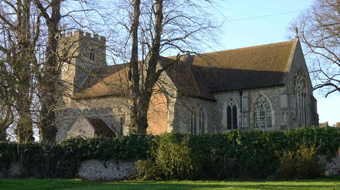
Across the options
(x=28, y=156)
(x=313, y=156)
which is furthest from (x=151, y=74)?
(x=313, y=156)

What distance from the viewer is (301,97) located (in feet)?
108

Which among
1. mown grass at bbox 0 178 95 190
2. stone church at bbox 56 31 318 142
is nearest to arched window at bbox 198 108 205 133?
stone church at bbox 56 31 318 142

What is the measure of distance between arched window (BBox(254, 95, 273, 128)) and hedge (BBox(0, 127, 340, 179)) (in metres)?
14.1

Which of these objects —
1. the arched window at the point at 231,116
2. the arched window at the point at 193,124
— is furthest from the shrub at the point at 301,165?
the arched window at the point at 231,116

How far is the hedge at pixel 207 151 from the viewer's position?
16.9 m

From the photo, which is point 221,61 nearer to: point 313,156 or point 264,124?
point 264,124

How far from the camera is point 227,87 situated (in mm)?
33188

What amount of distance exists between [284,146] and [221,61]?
763 inches

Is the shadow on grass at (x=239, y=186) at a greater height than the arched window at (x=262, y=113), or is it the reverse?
the arched window at (x=262, y=113)

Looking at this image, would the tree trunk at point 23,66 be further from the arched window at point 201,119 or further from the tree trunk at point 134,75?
the arched window at point 201,119

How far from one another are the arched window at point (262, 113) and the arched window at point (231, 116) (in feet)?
5.31

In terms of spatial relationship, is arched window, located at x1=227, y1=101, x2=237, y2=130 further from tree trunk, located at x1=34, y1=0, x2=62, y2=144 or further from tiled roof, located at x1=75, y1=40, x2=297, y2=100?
tree trunk, located at x1=34, y1=0, x2=62, y2=144

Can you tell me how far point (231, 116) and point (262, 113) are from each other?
251 cm

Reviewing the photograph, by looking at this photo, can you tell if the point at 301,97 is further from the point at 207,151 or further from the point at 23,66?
the point at 23,66
